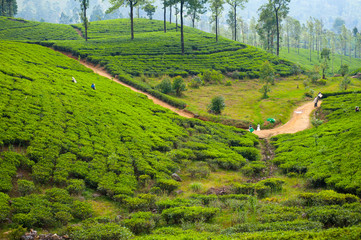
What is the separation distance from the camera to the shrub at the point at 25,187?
1175cm

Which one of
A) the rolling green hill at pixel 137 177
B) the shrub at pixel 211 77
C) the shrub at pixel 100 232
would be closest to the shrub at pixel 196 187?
the rolling green hill at pixel 137 177

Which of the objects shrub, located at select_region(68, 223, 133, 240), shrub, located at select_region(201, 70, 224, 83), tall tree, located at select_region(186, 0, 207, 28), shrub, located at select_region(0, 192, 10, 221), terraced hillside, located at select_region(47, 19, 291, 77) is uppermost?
tall tree, located at select_region(186, 0, 207, 28)

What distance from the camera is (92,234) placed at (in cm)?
984

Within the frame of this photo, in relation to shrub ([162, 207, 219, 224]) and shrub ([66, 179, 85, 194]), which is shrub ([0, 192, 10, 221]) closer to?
shrub ([66, 179, 85, 194])

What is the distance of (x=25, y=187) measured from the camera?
11.8 meters

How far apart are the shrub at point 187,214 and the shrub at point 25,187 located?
582 centimetres

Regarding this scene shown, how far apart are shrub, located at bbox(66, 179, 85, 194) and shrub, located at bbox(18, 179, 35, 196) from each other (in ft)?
5.03

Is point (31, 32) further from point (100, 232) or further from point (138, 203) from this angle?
point (100, 232)

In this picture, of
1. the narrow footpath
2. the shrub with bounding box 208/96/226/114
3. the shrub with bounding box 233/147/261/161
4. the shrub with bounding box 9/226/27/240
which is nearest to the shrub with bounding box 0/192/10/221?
the shrub with bounding box 9/226/27/240

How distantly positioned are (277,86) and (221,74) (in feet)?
32.2

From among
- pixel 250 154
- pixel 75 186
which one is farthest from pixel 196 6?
pixel 75 186

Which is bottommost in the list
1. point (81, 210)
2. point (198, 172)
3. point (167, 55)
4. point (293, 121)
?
point (198, 172)

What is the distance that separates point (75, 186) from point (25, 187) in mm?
2112

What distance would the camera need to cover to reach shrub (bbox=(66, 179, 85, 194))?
1297 centimetres
